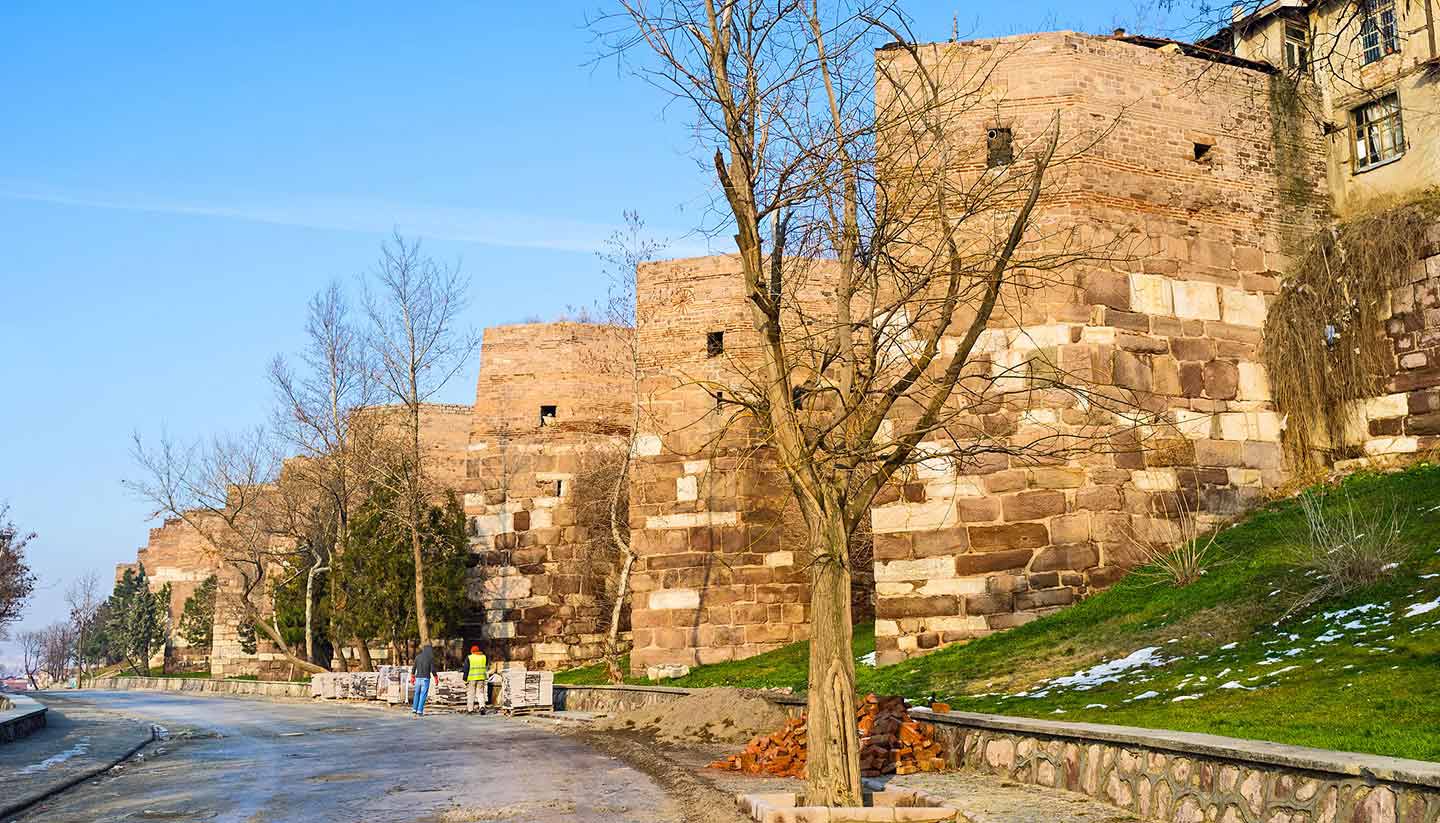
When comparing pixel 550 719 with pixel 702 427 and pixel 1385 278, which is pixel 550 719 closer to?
pixel 702 427

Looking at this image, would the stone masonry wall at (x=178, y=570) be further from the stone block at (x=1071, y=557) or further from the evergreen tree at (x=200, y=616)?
the stone block at (x=1071, y=557)

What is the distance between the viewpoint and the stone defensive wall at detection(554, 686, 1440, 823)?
564 cm

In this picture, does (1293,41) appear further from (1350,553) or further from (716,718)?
(716,718)

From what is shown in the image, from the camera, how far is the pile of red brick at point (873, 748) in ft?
33.9

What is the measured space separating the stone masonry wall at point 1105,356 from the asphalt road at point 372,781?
5.11 meters

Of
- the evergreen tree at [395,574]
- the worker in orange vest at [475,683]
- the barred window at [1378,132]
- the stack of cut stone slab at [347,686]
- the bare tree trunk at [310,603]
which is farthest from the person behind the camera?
the bare tree trunk at [310,603]

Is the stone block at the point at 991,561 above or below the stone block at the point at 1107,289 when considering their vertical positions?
below

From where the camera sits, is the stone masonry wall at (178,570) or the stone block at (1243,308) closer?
the stone block at (1243,308)

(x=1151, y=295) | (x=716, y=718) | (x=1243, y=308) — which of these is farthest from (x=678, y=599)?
(x=1243, y=308)

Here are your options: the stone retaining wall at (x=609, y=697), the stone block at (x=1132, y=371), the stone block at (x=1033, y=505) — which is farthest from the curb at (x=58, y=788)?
the stone block at (x=1132, y=371)

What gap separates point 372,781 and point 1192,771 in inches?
297

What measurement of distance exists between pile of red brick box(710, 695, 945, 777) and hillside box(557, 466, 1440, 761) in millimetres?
788

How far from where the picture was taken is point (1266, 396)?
16531mm

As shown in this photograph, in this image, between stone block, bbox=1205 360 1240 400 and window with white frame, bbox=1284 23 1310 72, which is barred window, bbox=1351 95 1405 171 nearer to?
window with white frame, bbox=1284 23 1310 72
